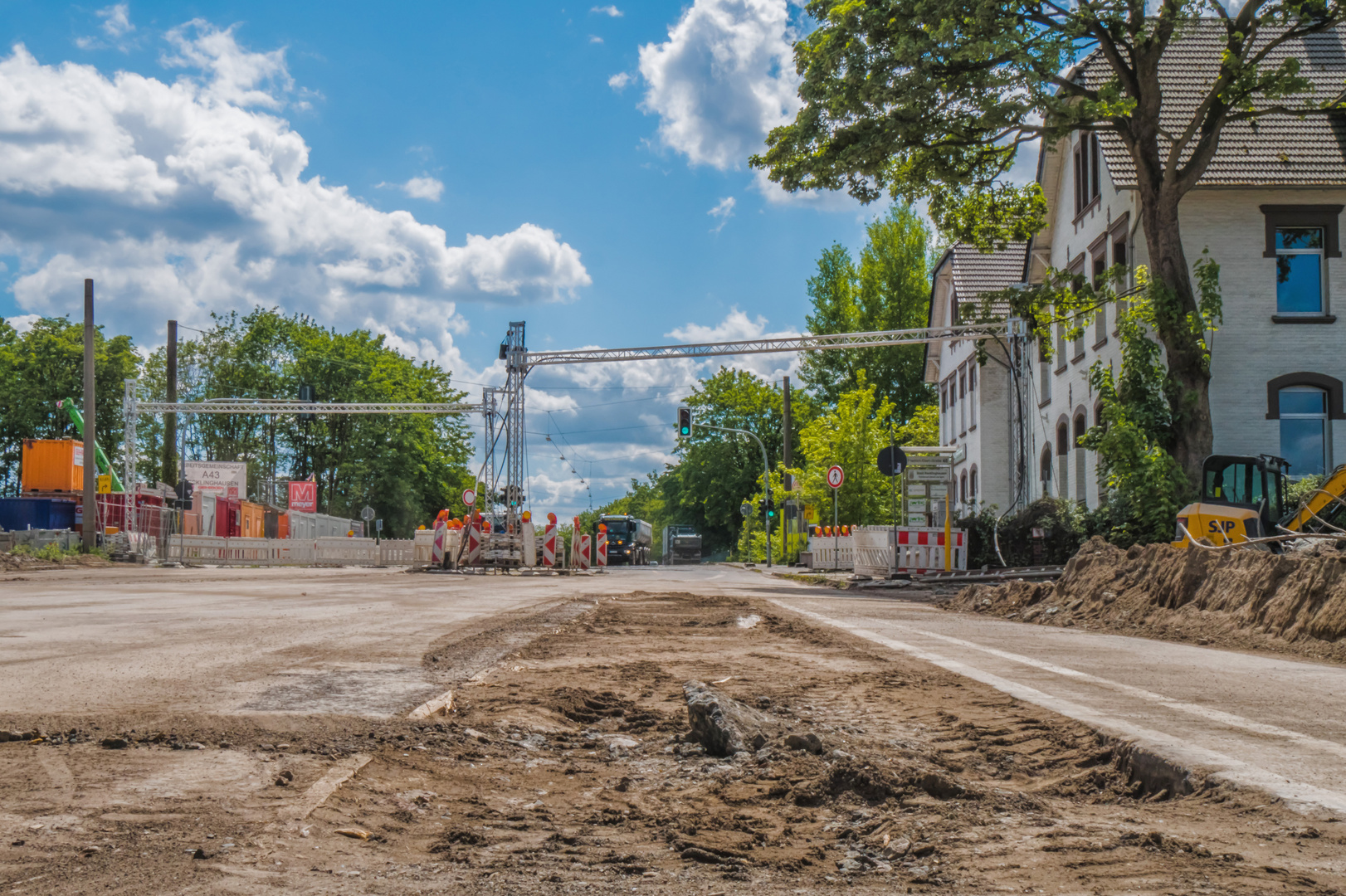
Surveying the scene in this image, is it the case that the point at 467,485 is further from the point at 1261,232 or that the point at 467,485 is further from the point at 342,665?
the point at 342,665

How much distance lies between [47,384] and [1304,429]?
69492 millimetres

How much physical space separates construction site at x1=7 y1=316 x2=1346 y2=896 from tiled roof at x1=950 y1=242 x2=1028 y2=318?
31.0 m

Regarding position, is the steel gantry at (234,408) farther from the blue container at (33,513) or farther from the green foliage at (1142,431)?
the green foliage at (1142,431)

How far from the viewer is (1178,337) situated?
22219mm

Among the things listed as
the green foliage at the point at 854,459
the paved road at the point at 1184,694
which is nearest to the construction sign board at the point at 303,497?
the green foliage at the point at 854,459

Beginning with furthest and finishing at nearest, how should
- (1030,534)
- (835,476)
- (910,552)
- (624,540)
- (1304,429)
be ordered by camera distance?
(624,540)
(835,476)
(1030,534)
(910,552)
(1304,429)

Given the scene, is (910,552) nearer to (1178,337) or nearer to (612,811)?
(1178,337)

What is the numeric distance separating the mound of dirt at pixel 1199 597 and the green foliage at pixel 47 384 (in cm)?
6650

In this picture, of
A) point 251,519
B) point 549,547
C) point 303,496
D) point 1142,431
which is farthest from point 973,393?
point 303,496

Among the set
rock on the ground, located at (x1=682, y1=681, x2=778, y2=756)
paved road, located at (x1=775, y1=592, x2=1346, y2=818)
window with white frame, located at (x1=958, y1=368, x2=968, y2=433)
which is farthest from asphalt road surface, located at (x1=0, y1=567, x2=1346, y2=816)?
window with white frame, located at (x1=958, y1=368, x2=968, y2=433)

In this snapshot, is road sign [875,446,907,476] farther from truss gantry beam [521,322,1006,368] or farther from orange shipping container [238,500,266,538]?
orange shipping container [238,500,266,538]

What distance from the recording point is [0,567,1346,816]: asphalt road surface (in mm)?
4949

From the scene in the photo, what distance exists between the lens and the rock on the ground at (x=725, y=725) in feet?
15.8

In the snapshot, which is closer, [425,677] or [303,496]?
[425,677]
